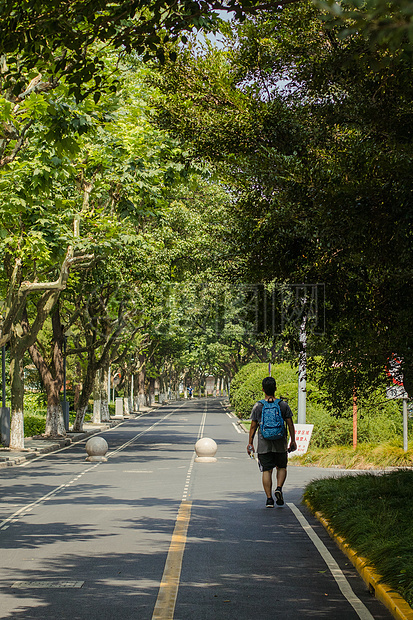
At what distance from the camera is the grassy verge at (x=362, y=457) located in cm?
1936

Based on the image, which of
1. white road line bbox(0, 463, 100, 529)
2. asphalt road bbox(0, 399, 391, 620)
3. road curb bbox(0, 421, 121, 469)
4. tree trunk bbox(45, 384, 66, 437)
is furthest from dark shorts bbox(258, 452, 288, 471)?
tree trunk bbox(45, 384, 66, 437)

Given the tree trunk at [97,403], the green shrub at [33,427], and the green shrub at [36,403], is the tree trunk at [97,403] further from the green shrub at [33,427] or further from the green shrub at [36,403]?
the green shrub at [33,427]

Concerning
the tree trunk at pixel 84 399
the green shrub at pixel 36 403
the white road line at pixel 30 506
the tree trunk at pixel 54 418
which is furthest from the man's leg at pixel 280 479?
the green shrub at pixel 36 403

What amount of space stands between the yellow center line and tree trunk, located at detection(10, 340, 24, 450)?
15.9 meters

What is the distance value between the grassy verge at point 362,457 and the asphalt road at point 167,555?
104 inches

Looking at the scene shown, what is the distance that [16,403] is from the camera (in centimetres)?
2786

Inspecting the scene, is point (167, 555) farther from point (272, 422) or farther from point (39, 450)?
point (39, 450)

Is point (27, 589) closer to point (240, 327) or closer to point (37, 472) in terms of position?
point (37, 472)

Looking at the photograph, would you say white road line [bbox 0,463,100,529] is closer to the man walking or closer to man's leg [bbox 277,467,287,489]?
the man walking

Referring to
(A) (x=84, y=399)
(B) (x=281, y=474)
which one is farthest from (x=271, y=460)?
(A) (x=84, y=399)

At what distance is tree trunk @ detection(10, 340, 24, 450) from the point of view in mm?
27194

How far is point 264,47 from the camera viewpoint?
12.5 meters

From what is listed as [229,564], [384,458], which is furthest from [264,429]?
[384,458]

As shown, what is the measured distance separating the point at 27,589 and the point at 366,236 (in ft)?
15.5
